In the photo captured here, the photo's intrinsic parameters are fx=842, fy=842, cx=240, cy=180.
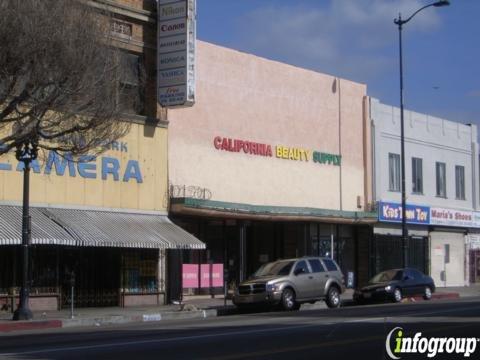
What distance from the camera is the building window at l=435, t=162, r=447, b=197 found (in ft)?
145

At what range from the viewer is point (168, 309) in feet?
88.3

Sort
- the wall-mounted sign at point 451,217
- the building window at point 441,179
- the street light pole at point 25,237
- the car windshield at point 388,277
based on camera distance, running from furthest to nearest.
Result: 1. the building window at point 441,179
2. the wall-mounted sign at point 451,217
3. the car windshield at point 388,277
4. the street light pole at point 25,237

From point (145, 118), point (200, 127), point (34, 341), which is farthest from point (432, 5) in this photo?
point (34, 341)

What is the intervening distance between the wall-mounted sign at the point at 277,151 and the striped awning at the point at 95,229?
4157 mm

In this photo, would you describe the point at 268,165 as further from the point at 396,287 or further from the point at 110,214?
the point at 110,214

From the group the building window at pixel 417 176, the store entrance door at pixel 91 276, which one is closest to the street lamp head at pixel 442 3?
the building window at pixel 417 176

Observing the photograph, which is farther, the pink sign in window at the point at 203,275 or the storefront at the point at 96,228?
the pink sign in window at the point at 203,275

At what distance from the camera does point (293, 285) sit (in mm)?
26906

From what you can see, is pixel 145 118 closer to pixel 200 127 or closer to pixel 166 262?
pixel 200 127

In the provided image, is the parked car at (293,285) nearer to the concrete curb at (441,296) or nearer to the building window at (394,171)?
the concrete curb at (441,296)

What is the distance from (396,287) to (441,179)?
47.8 feet

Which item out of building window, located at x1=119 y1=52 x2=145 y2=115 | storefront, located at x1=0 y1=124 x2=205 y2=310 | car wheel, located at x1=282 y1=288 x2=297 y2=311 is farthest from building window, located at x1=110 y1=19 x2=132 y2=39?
car wheel, located at x1=282 y1=288 x2=297 y2=311

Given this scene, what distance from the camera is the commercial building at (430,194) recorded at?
39750 mm

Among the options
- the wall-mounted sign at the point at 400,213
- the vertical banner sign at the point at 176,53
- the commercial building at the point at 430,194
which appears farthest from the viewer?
the commercial building at the point at 430,194
